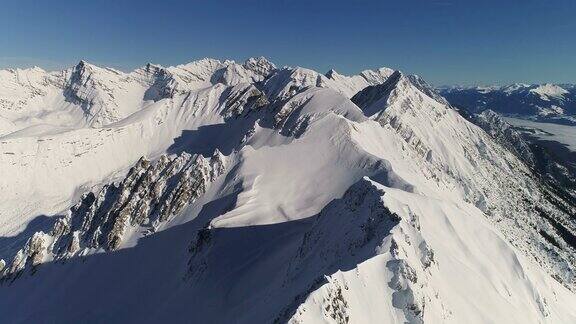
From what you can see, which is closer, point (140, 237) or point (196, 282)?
point (196, 282)

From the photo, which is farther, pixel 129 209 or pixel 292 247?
pixel 129 209

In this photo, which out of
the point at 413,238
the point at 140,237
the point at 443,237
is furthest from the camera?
the point at 140,237

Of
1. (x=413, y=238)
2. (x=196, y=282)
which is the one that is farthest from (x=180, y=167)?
(x=413, y=238)

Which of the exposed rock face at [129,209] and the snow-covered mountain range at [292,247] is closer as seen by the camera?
the snow-covered mountain range at [292,247]

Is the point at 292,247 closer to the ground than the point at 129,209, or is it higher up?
higher up

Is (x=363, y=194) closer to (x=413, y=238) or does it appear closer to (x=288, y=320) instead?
(x=413, y=238)

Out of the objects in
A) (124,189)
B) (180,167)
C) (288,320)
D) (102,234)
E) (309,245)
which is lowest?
(102,234)

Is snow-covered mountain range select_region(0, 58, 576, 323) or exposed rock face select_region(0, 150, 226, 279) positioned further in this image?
exposed rock face select_region(0, 150, 226, 279)

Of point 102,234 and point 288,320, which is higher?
point 288,320
